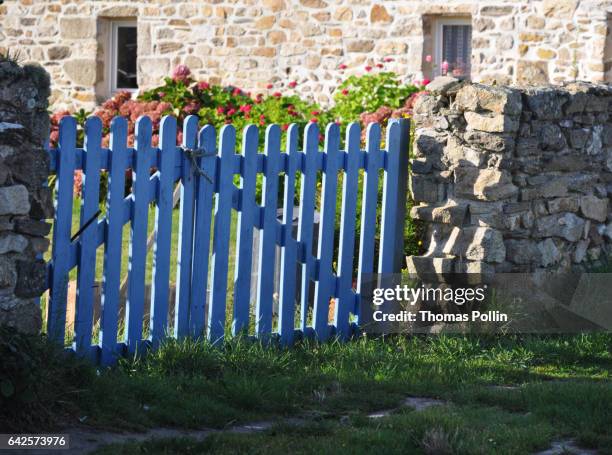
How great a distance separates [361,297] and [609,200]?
2.12 meters

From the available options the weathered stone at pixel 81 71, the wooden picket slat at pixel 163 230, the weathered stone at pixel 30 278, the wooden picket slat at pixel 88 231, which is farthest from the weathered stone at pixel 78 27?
the weathered stone at pixel 30 278

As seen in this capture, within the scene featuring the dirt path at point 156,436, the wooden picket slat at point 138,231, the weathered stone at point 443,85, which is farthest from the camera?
the weathered stone at point 443,85

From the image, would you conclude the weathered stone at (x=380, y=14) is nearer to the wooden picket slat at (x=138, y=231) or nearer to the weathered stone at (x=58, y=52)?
the weathered stone at (x=58, y=52)

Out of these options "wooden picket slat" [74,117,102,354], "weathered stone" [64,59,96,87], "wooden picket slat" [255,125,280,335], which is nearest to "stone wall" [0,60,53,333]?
"wooden picket slat" [74,117,102,354]

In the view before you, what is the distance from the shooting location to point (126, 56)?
48.2 ft

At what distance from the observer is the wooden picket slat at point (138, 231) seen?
5164 mm

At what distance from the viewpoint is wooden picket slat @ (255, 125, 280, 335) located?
5719mm

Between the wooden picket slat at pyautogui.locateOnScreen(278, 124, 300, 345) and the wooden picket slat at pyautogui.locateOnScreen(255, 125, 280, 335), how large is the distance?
0.08 meters

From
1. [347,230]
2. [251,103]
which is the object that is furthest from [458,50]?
[347,230]

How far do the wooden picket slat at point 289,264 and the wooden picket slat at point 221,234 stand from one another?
37cm

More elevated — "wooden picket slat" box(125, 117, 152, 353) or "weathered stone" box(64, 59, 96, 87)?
"weathered stone" box(64, 59, 96, 87)

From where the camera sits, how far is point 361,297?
20.6 feet

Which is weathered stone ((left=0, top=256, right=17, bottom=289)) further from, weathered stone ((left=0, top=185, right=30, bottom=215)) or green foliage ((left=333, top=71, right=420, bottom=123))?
green foliage ((left=333, top=71, right=420, bottom=123))

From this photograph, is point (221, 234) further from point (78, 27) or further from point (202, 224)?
point (78, 27)
